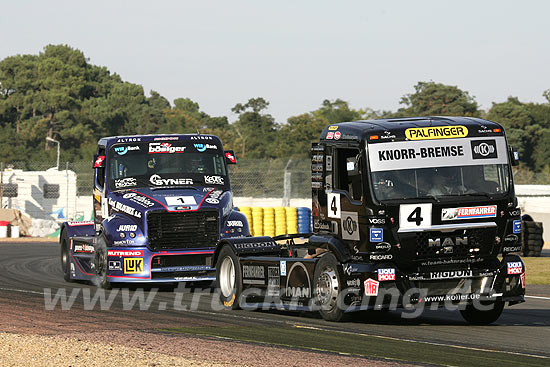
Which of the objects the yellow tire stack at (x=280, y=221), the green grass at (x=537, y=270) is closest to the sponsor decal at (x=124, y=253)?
the green grass at (x=537, y=270)

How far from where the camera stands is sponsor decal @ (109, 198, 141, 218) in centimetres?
1636

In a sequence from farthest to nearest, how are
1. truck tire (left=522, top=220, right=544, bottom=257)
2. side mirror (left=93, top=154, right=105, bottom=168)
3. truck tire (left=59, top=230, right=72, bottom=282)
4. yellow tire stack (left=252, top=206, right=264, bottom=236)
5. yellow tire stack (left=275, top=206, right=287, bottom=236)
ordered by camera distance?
yellow tire stack (left=275, top=206, right=287, bottom=236)
yellow tire stack (left=252, top=206, right=264, bottom=236)
truck tire (left=522, top=220, right=544, bottom=257)
truck tire (left=59, top=230, right=72, bottom=282)
side mirror (left=93, top=154, right=105, bottom=168)

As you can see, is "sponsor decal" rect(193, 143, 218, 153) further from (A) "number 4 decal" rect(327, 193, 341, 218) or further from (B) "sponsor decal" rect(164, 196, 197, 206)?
(A) "number 4 decal" rect(327, 193, 341, 218)

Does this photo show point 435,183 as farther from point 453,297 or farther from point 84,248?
point 84,248

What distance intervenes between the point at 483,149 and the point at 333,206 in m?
2.01

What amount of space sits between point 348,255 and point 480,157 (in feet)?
6.65

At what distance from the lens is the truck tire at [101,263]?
16.8 metres

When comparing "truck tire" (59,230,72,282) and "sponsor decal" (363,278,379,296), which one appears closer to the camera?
"sponsor decal" (363,278,379,296)

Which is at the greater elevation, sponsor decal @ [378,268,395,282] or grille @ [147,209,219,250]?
grille @ [147,209,219,250]

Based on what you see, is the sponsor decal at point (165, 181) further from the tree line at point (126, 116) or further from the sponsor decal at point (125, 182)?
the tree line at point (126, 116)

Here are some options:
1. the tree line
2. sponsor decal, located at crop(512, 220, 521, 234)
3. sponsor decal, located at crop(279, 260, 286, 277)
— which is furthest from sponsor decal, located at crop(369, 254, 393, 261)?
the tree line

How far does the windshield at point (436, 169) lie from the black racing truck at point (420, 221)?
0.01m

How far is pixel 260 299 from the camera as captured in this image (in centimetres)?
1357

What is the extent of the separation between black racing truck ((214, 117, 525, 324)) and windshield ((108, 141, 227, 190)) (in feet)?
17.8
